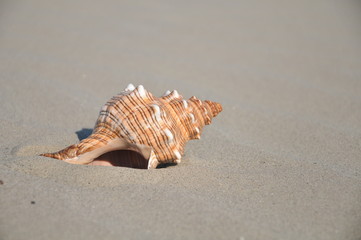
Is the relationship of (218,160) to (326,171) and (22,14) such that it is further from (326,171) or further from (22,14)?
(22,14)

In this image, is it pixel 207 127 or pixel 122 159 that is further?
pixel 207 127

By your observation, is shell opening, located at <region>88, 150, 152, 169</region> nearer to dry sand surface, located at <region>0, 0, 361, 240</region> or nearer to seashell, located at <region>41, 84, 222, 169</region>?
seashell, located at <region>41, 84, 222, 169</region>

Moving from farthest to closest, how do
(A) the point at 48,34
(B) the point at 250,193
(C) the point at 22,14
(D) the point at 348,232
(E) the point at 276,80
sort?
(C) the point at 22,14
(A) the point at 48,34
(E) the point at 276,80
(B) the point at 250,193
(D) the point at 348,232

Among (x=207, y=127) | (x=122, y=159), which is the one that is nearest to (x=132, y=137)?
(x=122, y=159)

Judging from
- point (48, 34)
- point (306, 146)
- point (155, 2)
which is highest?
point (155, 2)

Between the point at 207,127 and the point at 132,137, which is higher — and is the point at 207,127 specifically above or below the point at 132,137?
below

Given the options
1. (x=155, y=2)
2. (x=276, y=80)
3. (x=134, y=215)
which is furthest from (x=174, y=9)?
(x=134, y=215)

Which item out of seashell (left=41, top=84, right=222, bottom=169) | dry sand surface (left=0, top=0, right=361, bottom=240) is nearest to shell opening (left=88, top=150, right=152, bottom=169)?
seashell (left=41, top=84, right=222, bottom=169)

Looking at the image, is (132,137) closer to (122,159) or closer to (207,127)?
(122,159)
